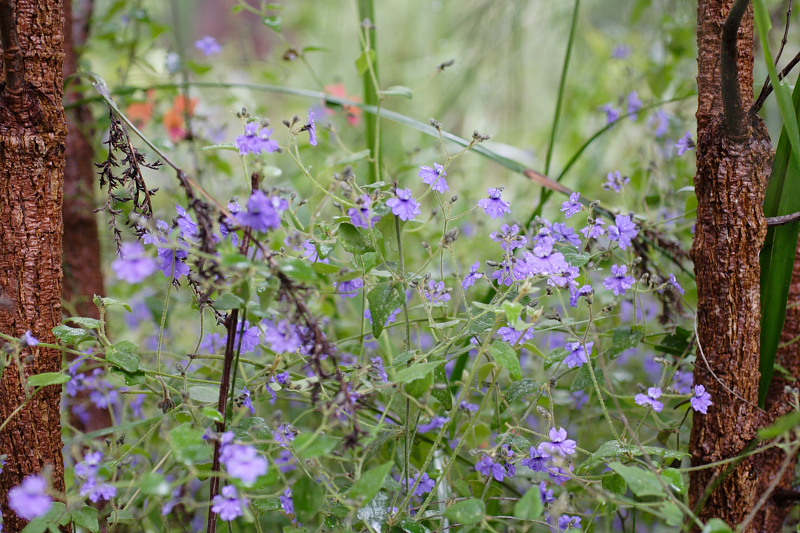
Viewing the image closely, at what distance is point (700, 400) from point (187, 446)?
450mm

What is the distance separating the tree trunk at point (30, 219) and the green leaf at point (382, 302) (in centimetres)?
29

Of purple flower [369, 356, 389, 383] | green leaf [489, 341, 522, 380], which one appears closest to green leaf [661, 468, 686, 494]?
green leaf [489, 341, 522, 380]

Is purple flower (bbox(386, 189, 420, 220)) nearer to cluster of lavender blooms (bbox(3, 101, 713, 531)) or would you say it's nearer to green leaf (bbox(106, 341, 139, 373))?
cluster of lavender blooms (bbox(3, 101, 713, 531))

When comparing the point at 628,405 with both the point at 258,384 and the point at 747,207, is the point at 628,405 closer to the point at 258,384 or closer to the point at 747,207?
the point at 747,207

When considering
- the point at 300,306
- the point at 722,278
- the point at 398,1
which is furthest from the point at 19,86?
the point at 398,1

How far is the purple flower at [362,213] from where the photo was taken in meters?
0.56

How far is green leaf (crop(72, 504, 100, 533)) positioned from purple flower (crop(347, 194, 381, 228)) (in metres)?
0.33

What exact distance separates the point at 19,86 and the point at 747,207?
65cm

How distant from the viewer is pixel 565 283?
2.09 ft

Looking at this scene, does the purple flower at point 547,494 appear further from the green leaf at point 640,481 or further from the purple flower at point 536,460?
the green leaf at point 640,481

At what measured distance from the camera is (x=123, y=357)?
0.58 meters

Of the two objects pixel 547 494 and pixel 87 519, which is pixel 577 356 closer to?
pixel 547 494

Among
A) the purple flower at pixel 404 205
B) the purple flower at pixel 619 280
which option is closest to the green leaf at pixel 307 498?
the purple flower at pixel 404 205

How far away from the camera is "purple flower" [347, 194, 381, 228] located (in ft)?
1.84
